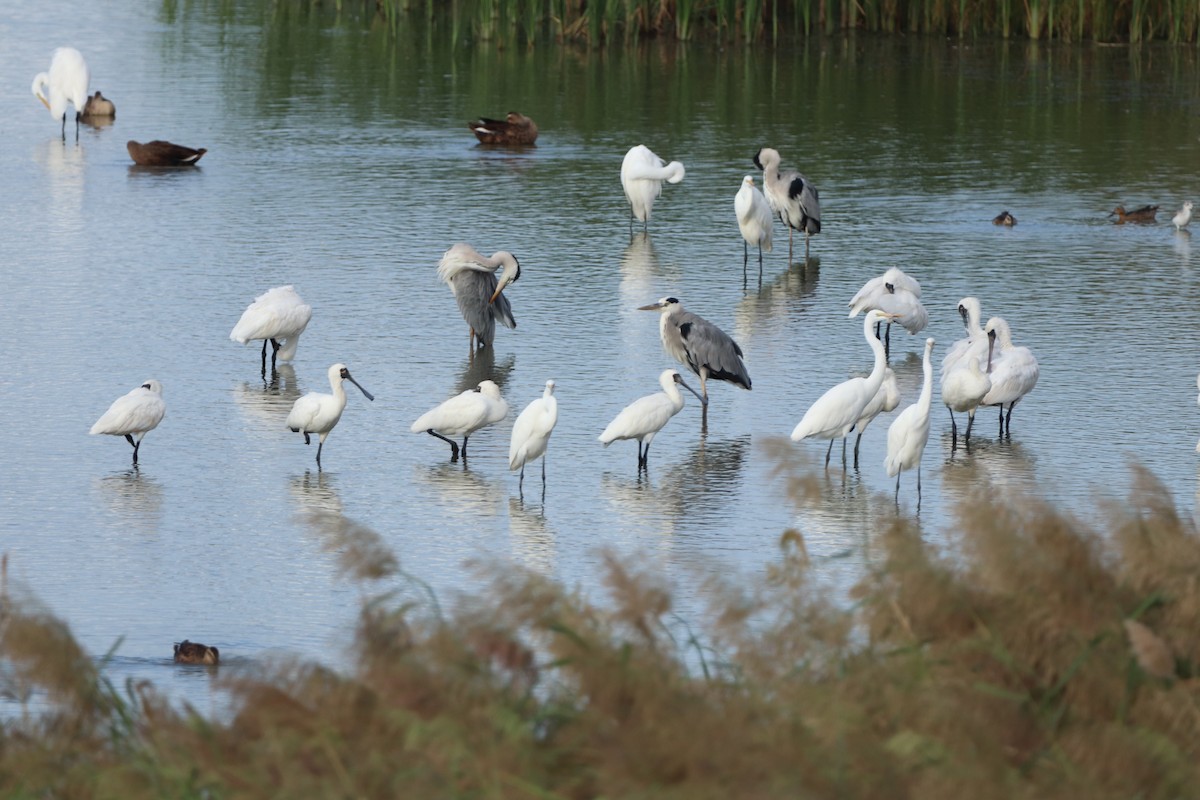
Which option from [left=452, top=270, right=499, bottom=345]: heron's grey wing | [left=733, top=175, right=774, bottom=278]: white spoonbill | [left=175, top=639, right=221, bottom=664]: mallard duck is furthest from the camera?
[left=733, top=175, right=774, bottom=278]: white spoonbill

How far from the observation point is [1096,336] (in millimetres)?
12445

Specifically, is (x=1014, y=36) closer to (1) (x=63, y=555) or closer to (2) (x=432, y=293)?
(2) (x=432, y=293)

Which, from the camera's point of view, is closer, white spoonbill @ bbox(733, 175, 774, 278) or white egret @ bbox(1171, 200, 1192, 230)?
white spoonbill @ bbox(733, 175, 774, 278)

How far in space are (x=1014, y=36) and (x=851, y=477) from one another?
20.8m

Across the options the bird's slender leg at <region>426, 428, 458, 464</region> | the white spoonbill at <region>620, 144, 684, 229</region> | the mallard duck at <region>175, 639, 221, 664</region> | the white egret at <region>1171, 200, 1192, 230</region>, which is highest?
the white spoonbill at <region>620, 144, 684, 229</region>

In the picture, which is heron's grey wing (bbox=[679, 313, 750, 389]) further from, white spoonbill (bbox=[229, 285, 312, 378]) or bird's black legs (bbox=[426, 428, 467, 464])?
white spoonbill (bbox=[229, 285, 312, 378])

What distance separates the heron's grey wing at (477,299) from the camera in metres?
12.1

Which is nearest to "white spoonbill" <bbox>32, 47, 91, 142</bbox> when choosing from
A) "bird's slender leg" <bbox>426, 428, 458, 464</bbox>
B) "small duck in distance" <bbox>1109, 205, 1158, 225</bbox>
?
"small duck in distance" <bbox>1109, 205, 1158, 225</bbox>

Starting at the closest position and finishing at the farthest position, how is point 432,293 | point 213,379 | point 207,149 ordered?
point 213,379, point 432,293, point 207,149

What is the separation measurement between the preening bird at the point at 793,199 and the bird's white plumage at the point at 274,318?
16.3 ft

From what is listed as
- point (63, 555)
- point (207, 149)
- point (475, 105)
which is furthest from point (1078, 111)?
point (63, 555)

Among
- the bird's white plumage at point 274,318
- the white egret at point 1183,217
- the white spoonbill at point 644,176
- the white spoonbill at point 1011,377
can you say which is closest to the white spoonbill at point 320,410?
the bird's white plumage at point 274,318

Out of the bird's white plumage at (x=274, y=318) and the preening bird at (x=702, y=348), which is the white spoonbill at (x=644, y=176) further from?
the bird's white plumage at (x=274, y=318)

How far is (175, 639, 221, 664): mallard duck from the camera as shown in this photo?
6.78m
